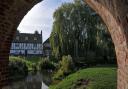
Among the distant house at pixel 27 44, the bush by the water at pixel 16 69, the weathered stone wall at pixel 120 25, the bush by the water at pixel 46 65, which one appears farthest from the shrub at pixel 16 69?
the distant house at pixel 27 44

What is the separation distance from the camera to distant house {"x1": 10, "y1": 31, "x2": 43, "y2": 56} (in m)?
68.0

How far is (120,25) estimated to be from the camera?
3.77m

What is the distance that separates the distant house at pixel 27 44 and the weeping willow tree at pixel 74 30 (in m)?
31.2

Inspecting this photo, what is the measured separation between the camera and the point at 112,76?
18.5 m

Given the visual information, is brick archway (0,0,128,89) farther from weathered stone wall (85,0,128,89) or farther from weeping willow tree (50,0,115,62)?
weeping willow tree (50,0,115,62)

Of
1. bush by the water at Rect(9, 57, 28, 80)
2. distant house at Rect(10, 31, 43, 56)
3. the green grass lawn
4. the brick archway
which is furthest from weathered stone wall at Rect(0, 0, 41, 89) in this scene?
distant house at Rect(10, 31, 43, 56)

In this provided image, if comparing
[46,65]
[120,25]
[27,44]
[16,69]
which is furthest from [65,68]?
[27,44]

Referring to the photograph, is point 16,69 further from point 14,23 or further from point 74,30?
point 14,23

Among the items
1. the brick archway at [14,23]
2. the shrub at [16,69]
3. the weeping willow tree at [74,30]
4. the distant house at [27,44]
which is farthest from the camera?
the distant house at [27,44]

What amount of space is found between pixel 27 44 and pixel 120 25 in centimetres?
6661

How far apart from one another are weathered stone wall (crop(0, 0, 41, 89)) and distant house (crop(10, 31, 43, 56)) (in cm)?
6133

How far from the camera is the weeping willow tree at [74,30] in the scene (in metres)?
36.4

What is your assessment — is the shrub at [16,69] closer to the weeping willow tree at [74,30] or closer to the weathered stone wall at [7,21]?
the weeping willow tree at [74,30]

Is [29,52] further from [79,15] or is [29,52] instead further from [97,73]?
[97,73]
